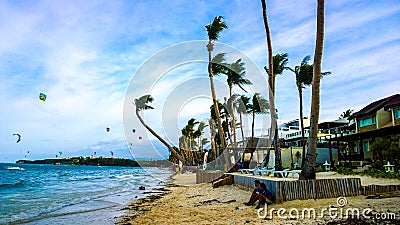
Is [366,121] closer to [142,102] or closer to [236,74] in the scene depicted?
[236,74]

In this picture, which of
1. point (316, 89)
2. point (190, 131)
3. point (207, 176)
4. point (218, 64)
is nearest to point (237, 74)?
point (218, 64)

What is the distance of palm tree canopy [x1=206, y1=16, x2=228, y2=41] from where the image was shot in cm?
2834

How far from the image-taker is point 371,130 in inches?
1007

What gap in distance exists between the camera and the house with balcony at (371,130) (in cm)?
2370

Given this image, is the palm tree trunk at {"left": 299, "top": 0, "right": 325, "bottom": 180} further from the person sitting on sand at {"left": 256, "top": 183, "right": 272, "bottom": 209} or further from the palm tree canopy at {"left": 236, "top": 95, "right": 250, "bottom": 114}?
the palm tree canopy at {"left": 236, "top": 95, "right": 250, "bottom": 114}

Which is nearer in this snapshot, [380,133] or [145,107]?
[380,133]

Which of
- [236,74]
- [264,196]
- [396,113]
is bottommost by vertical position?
[264,196]

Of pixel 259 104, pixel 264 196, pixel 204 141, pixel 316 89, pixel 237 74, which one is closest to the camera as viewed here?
pixel 264 196

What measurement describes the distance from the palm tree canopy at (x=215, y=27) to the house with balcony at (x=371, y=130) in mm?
12341

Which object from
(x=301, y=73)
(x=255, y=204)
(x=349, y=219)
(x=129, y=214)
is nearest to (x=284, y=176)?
(x=255, y=204)

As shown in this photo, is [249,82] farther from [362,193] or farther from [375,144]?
Result: [362,193]
